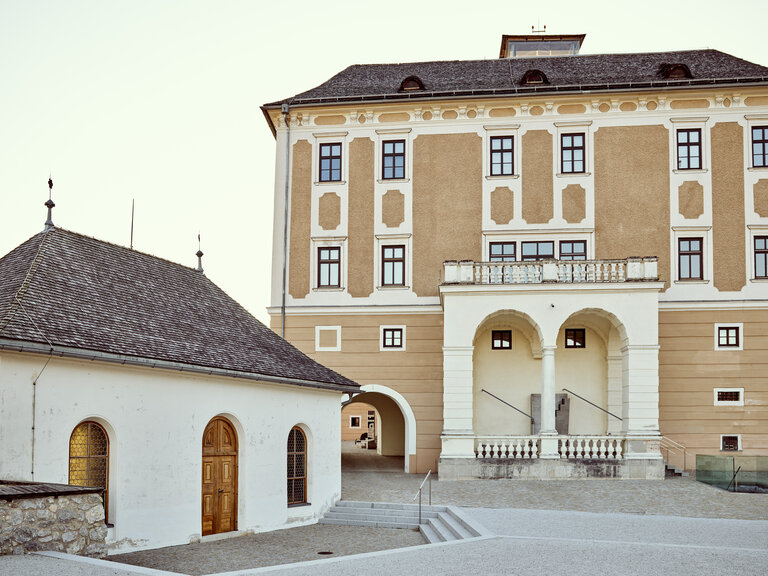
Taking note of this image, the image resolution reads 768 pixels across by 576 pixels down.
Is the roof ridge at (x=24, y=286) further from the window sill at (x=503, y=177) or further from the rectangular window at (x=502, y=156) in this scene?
the rectangular window at (x=502, y=156)

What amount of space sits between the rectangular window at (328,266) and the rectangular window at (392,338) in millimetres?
2561

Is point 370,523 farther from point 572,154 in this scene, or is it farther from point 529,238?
point 572,154

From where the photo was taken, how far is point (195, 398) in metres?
17.0

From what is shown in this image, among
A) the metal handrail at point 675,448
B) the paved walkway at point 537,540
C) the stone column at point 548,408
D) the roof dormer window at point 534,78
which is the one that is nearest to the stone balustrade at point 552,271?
A: the stone column at point 548,408

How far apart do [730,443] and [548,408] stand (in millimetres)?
6846

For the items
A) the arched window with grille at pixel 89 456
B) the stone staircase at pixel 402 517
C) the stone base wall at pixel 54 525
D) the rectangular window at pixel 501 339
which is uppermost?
the rectangular window at pixel 501 339

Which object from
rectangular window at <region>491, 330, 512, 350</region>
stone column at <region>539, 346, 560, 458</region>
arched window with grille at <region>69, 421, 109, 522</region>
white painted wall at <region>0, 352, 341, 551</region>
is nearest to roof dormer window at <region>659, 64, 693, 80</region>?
rectangular window at <region>491, 330, 512, 350</region>

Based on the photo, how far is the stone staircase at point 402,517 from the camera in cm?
1743

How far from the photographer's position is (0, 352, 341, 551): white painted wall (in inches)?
534

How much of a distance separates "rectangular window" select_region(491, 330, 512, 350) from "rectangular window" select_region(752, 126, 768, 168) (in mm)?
10308

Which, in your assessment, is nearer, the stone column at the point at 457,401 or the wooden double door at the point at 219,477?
the wooden double door at the point at 219,477

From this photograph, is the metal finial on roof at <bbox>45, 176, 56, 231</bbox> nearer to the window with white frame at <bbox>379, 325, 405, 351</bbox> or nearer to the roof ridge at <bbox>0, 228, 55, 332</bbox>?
the roof ridge at <bbox>0, 228, 55, 332</bbox>

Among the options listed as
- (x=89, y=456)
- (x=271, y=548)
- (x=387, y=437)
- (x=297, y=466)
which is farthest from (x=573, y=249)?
(x=89, y=456)

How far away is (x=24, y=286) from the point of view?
48.6 ft
